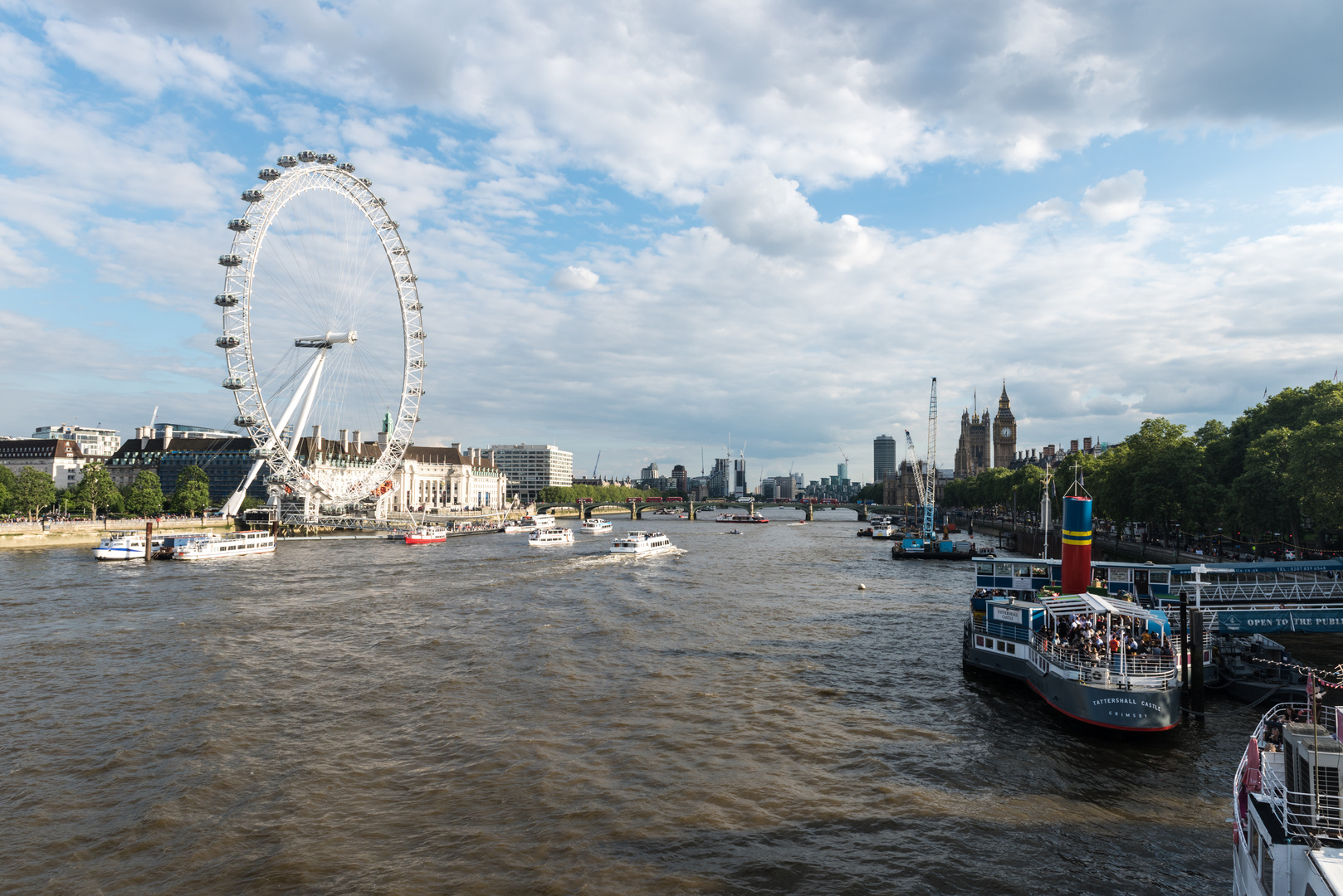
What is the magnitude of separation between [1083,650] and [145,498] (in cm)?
12615

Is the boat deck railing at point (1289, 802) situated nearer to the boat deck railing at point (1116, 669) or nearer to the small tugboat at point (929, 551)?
the boat deck railing at point (1116, 669)

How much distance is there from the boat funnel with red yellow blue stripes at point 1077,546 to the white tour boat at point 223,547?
79.7 meters

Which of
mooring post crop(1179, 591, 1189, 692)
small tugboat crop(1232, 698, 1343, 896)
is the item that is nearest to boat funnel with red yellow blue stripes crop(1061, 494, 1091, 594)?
mooring post crop(1179, 591, 1189, 692)

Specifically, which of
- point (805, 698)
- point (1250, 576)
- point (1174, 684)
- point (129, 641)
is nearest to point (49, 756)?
point (129, 641)

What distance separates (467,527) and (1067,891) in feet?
440

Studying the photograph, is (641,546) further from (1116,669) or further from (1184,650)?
(1116,669)

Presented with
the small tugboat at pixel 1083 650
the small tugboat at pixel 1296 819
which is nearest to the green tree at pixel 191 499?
the small tugboat at pixel 1083 650

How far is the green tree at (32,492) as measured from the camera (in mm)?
99125

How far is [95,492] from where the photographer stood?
10612cm

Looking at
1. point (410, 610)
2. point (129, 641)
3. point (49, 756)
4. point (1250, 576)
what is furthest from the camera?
point (410, 610)

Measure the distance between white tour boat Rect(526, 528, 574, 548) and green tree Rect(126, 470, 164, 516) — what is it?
58357 mm

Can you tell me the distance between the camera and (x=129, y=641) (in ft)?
115

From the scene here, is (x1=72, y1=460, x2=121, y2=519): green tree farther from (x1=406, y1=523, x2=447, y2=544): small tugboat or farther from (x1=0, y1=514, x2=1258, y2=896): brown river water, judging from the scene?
(x1=0, y1=514, x2=1258, y2=896): brown river water

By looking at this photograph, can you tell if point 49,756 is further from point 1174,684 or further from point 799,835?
point 1174,684
